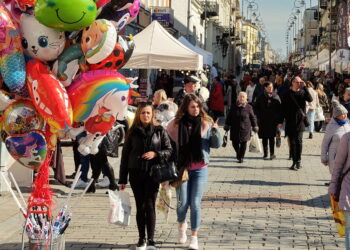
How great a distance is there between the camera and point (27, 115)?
6.79 meters

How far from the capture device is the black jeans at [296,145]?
16125mm

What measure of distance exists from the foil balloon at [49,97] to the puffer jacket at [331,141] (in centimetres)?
517

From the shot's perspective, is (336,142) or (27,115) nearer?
(27,115)

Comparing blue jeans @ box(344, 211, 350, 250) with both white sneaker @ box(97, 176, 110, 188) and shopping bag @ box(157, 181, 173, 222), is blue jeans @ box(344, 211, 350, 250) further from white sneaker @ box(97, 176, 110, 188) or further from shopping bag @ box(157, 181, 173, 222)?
white sneaker @ box(97, 176, 110, 188)

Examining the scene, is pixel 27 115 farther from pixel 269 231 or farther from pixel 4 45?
pixel 269 231

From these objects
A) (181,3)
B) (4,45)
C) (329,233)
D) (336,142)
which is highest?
(181,3)

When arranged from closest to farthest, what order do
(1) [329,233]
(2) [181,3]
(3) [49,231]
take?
(3) [49,231], (1) [329,233], (2) [181,3]

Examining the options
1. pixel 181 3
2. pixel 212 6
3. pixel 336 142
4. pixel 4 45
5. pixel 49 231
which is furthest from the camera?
pixel 212 6

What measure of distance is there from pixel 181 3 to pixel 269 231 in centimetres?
4227

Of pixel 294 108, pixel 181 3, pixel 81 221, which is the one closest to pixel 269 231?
pixel 81 221

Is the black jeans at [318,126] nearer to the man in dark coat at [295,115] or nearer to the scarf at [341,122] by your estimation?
the man in dark coat at [295,115]

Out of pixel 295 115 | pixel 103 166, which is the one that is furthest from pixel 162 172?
pixel 295 115

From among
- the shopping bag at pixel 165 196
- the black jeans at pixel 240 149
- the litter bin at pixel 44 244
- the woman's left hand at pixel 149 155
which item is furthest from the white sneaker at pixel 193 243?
the black jeans at pixel 240 149

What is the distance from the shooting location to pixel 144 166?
8766mm
